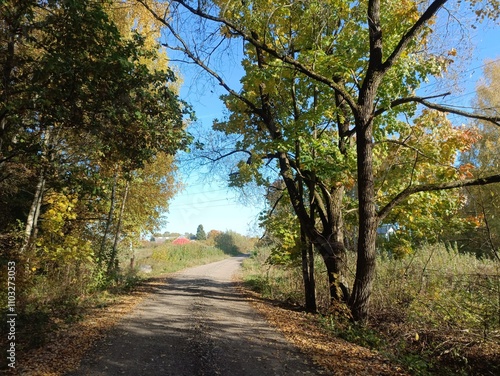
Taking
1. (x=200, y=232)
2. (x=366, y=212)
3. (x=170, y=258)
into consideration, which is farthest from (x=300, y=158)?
(x=200, y=232)

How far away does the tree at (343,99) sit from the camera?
7387 millimetres

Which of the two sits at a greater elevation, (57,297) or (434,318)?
(57,297)

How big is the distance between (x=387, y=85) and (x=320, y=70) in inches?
71.2

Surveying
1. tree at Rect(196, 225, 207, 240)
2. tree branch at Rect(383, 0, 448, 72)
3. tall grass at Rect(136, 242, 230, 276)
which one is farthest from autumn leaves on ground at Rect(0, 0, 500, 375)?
tree at Rect(196, 225, 207, 240)

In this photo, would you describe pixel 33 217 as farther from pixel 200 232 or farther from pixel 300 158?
pixel 200 232

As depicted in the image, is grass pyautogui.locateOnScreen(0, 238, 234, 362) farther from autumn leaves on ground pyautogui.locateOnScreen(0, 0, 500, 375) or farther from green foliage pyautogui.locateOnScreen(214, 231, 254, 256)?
green foliage pyautogui.locateOnScreen(214, 231, 254, 256)

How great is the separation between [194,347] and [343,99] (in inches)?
296

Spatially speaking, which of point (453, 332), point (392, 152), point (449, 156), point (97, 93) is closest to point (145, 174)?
Result: point (97, 93)

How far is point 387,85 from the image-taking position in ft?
28.0

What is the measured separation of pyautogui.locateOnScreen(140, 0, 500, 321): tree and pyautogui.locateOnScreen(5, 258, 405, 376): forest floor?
1.88 metres

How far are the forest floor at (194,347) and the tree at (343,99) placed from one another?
1877 millimetres

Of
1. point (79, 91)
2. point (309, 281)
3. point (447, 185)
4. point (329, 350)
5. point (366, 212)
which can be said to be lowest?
point (329, 350)

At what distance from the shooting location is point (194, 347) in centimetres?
616

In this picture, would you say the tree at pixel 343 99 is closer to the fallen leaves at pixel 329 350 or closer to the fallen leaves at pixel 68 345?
the fallen leaves at pixel 329 350
